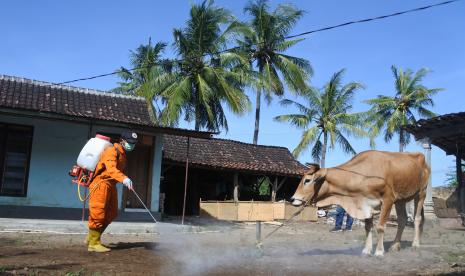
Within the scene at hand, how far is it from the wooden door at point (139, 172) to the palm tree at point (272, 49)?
13810mm

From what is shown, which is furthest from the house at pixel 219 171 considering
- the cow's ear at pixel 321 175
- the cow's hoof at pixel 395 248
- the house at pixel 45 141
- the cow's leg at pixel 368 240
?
the cow's leg at pixel 368 240

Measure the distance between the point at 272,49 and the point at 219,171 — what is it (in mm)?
10116

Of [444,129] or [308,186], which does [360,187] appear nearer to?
[308,186]

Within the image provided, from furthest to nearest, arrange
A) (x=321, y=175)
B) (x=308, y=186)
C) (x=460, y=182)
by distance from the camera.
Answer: (x=460, y=182) → (x=321, y=175) → (x=308, y=186)

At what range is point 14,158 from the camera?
1341cm

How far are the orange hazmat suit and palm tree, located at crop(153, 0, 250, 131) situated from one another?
54.6 feet

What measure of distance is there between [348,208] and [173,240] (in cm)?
356

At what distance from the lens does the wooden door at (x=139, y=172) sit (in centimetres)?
1516

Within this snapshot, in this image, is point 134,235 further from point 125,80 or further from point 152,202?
point 125,80

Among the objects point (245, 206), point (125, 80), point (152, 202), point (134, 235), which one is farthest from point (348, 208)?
point (125, 80)

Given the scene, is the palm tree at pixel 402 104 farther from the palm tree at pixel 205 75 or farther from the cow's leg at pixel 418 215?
the cow's leg at pixel 418 215

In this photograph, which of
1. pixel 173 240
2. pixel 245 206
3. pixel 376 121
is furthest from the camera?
pixel 376 121

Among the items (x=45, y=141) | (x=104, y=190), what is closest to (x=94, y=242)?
(x=104, y=190)

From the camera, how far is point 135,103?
1636 cm
